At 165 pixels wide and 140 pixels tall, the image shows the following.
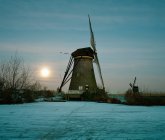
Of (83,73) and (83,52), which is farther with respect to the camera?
(83,52)

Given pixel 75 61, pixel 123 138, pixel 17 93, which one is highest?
pixel 75 61

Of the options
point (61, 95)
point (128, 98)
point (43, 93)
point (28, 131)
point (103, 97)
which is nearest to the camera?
point (28, 131)

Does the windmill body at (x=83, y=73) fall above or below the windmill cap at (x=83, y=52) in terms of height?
below

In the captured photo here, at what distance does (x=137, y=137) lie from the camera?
21.0 feet

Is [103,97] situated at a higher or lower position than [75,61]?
lower

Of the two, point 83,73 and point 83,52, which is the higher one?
point 83,52

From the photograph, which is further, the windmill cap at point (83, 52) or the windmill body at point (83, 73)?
the windmill cap at point (83, 52)

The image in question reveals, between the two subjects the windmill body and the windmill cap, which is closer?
the windmill body

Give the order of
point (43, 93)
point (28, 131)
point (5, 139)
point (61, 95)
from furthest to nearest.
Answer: point (43, 93), point (61, 95), point (28, 131), point (5, 139)

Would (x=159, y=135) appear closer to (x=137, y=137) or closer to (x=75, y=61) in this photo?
(x=137, y=137)

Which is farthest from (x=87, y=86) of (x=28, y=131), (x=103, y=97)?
(x=28, y=131)

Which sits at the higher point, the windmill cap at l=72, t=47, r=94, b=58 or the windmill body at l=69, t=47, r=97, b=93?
the windmill cap at l=72, t=47, r=94, b=58

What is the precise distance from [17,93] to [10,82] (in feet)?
7.80

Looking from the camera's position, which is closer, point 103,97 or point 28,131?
point 28,131
